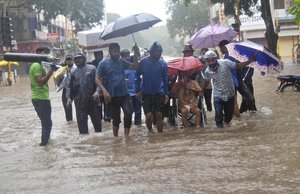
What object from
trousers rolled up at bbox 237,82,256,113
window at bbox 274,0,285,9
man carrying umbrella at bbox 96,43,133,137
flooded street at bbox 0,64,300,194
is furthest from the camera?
window at bbox 274,0,285,9

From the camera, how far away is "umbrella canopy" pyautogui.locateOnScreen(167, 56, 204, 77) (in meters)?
8.51

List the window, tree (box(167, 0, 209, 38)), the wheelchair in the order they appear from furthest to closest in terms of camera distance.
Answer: tree (box(167, 0, 209, 38)) → the window → the wheelchair

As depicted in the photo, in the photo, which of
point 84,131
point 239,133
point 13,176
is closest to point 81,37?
point 84,131

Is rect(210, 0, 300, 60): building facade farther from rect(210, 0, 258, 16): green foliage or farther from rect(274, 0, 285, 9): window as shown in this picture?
rect(210, 0, 258, 16): green foliage

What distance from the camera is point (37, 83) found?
7.74 metres

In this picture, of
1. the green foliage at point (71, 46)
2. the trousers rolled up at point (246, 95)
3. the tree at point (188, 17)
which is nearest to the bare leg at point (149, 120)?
the trousers rolled up at point (246, 95)

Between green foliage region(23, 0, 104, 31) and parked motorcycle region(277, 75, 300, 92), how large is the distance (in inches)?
1210

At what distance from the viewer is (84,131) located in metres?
8.51

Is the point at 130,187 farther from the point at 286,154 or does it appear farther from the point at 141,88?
the point at 141,88

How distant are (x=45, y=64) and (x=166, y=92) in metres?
2.04

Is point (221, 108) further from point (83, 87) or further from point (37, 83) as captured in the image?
point (37, 83)

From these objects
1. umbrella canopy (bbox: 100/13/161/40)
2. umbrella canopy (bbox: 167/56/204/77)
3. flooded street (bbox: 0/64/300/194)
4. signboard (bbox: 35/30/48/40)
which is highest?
signboard (bbox: 35/30/48/40)

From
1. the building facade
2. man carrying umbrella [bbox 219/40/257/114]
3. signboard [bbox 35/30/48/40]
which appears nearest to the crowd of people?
man carrying umbrella [bbox 219/40/257/114]

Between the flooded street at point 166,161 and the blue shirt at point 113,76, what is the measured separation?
0.81 m
